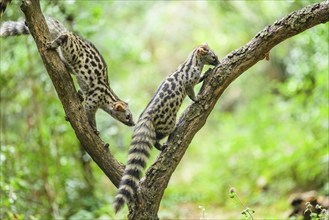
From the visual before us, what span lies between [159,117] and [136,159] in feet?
2.26

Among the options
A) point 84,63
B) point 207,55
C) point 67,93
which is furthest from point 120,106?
point 207,55

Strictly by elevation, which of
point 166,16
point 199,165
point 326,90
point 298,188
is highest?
point 166,16

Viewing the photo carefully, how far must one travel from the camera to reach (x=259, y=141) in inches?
492

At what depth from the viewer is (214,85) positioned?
6188mm

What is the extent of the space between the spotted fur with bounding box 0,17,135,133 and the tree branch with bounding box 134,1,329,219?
85 cm

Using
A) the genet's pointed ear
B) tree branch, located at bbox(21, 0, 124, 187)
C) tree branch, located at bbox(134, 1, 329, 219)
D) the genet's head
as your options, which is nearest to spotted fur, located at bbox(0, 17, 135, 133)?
the genet's pointed ear

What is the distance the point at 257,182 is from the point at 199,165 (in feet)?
14.0

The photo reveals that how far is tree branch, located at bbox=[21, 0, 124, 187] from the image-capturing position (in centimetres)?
573

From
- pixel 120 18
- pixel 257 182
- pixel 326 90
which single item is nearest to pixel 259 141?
pixel 257 182

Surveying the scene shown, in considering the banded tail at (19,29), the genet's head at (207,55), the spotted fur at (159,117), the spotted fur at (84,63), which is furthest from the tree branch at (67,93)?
the genet's head at (207,55)

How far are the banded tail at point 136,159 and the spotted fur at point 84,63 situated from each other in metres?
0.55

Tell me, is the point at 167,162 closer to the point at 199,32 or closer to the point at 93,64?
the point at 93,64

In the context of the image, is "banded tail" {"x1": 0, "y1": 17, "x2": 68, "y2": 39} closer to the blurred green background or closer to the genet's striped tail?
the genet's striped tail

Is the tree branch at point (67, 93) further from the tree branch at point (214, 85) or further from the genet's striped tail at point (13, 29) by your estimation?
the genet's striped tail at point (13, 29)
